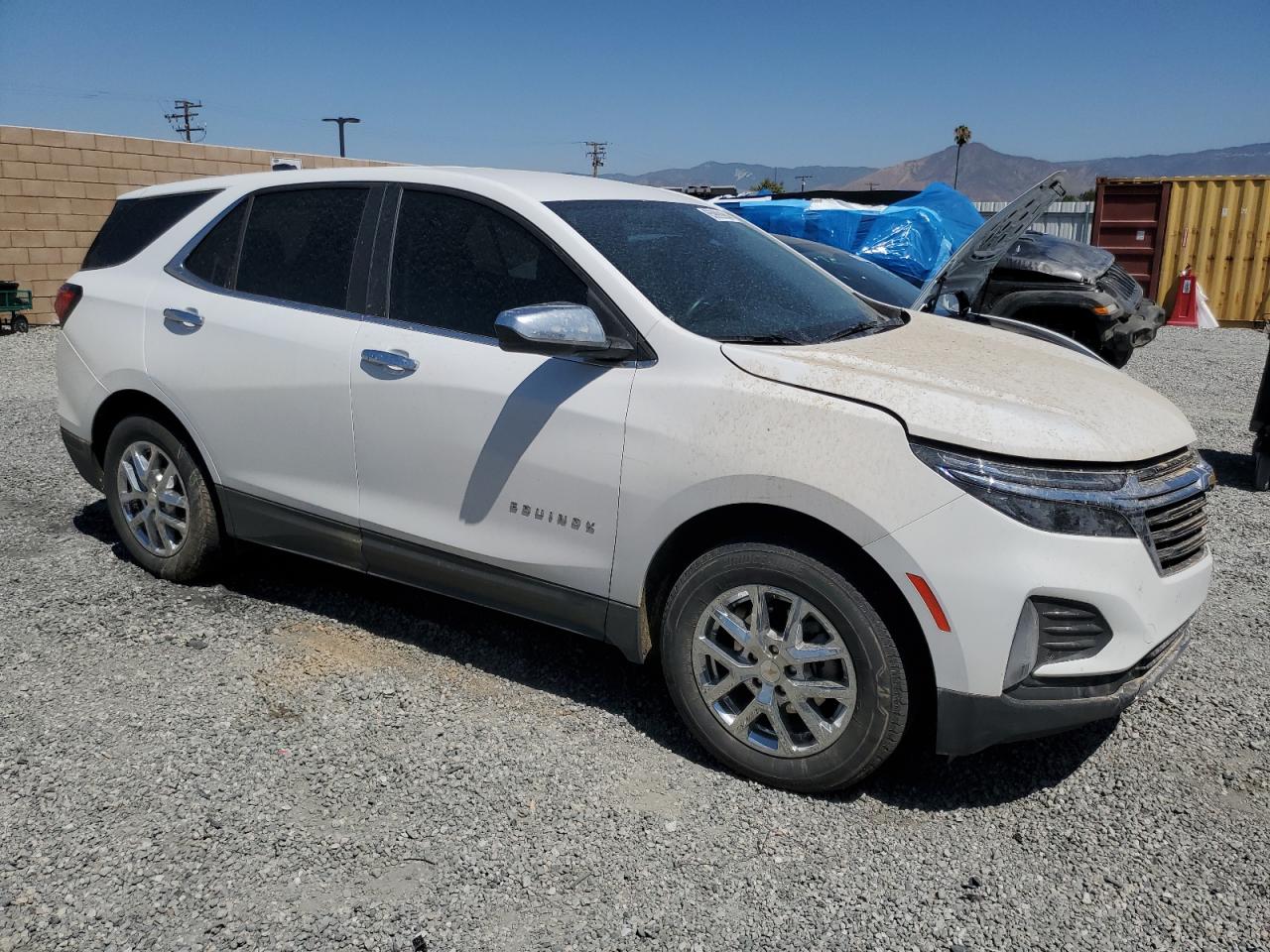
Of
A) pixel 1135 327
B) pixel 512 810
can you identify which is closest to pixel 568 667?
pixel 512 810

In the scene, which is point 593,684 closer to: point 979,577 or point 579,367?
point 579,367

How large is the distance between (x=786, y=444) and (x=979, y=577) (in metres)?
0.64

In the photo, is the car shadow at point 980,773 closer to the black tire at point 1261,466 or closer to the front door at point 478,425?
the front door at point 478,425

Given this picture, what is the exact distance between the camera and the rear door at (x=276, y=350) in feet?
12.7

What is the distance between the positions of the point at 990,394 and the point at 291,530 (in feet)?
8.94

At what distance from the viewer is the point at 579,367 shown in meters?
3.30

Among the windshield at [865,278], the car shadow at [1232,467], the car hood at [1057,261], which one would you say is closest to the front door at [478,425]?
the windshield at [865,278]

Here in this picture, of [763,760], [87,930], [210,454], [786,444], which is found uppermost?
[786,444]

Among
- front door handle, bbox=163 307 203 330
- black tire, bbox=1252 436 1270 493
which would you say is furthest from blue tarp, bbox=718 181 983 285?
front door handle, bbox=163 307 203 330

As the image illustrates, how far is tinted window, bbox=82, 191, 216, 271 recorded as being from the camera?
4.55 meters

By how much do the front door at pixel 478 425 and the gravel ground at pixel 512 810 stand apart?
529 millimetres

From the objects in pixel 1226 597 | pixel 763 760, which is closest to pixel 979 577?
pixel 763 760

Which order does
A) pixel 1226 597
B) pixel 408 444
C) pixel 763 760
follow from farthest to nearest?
pixel 1226 597 → pixel 408 444 → pixel 763 760

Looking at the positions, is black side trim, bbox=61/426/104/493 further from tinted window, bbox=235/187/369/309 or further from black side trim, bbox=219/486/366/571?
tinted window, bbox=235/187/369/309
